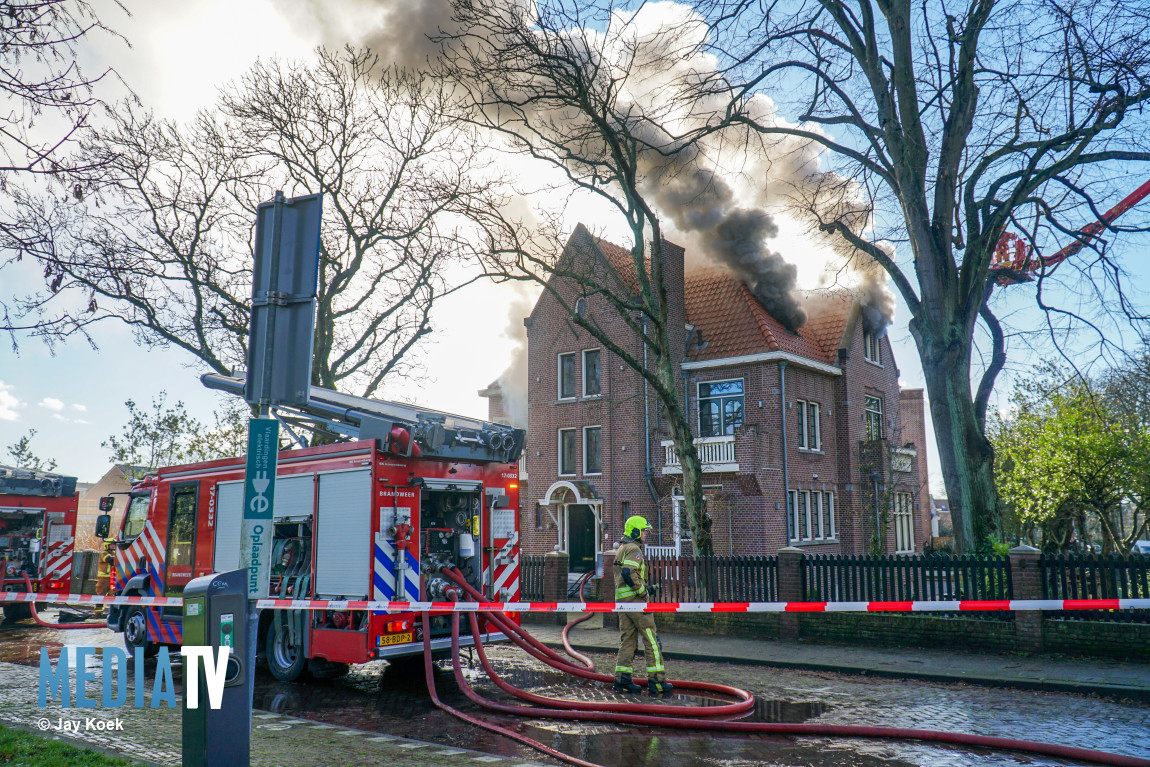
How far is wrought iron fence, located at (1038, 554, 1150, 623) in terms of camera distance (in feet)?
33.1

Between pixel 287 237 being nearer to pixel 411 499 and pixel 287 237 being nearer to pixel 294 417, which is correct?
pixel 411 499

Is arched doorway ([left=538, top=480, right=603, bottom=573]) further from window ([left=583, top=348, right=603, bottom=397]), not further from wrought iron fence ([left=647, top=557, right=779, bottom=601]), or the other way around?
wrought iron fence ([left=647, top=557, right=779, bottom=601])

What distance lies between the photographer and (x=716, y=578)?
14.0 m

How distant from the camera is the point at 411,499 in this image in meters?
9.16

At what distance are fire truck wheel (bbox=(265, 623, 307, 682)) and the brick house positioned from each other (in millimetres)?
13941

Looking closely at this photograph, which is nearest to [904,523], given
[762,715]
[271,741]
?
[762,715]

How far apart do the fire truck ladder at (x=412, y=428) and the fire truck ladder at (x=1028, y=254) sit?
10.6 metres

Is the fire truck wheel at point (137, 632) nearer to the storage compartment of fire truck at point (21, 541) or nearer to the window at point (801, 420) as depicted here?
the storage compartment of fire truck at point (21, 541)

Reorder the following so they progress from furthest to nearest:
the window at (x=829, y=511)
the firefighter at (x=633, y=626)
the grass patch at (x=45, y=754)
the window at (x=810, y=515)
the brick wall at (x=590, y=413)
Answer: the window at (x=829, y=511) → the brick wall at (x=590, y=413) → the window at (x=810, y=515) → the firefighter at (x=633, y=626) → the grass patch at (x=45, y=754)

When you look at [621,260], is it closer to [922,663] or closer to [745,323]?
[745,323]

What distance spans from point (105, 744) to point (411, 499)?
384cm

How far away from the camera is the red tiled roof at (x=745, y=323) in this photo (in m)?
24.0

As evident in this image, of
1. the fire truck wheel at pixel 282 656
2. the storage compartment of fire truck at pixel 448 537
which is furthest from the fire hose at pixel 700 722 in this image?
the fire truck wheel at pixel 282 656

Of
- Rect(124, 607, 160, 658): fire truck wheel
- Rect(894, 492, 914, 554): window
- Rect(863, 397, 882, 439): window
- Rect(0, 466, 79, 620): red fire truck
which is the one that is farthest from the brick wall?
Rect(124, 607, 160, 658): fire truck wheel
